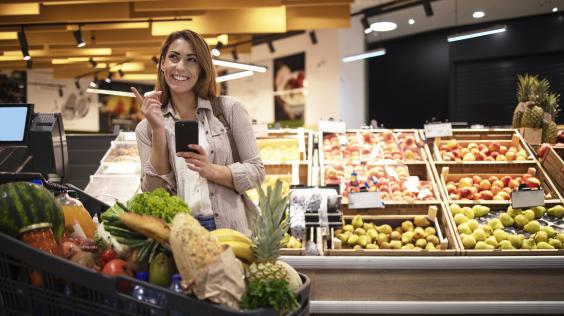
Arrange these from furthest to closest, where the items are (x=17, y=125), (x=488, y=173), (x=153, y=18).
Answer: (x=153, y=18), (x=488, y=173), (x=17, y=125)

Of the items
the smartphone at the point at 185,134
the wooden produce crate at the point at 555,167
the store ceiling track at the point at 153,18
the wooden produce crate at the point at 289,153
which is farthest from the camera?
the store ceiling track at the point at 153,18

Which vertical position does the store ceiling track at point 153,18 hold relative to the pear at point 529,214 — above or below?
above

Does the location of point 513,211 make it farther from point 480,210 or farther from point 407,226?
point 407,226

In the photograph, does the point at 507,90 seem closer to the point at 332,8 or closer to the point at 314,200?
the point at 332,8

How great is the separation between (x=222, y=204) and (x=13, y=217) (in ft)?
2.62

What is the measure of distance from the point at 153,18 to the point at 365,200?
6.93m

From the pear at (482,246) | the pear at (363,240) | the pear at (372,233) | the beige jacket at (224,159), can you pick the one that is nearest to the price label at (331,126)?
the pear at (372,233)

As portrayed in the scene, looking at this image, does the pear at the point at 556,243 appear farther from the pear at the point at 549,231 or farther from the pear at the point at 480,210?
the pear at the point at 480,210

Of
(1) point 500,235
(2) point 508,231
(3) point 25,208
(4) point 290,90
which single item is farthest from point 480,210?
(4) point 290,90

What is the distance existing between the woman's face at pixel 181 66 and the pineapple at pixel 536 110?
3578mm

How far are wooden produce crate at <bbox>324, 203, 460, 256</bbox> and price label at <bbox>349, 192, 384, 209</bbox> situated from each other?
0.14 meters

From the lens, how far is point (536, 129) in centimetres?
443

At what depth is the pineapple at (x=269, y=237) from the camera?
0.99 meters

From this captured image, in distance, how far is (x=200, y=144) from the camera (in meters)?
1.82
